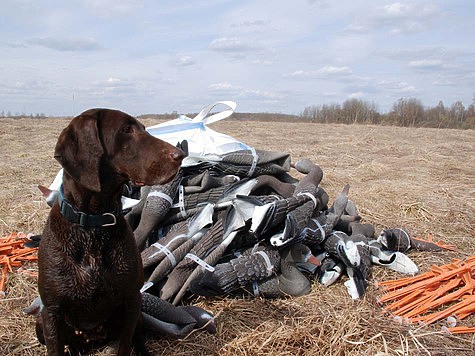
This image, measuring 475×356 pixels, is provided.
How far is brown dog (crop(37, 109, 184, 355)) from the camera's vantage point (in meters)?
2.44

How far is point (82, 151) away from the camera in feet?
7.68

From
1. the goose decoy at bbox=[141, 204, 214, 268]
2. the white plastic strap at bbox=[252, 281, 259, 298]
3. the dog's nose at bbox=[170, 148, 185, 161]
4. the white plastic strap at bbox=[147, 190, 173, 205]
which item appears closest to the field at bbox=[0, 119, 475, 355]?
the white plastic strap at bbox=[252, 281, 259, 298]

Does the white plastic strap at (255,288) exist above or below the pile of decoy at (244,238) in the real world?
below

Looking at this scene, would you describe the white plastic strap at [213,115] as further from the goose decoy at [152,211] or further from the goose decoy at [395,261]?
the goose decoy at [395,261]

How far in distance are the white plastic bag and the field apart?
1.66 m

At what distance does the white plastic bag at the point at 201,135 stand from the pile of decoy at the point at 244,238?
0.16 metres

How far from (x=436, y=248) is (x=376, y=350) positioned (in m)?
2.28

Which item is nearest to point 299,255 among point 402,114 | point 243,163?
point 243,163

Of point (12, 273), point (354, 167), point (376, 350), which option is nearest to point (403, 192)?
point (354, 167)

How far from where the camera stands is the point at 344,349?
292 centimetres

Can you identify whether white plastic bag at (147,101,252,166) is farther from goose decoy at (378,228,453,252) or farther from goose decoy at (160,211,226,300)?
goose decoy at (378,228,453,252)

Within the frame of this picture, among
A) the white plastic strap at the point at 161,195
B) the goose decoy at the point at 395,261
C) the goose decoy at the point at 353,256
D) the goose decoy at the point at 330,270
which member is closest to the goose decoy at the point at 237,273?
the goose decoy at the point at 330,270

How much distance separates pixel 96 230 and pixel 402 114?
1644 inches

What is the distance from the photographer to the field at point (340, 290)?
9.96ft
